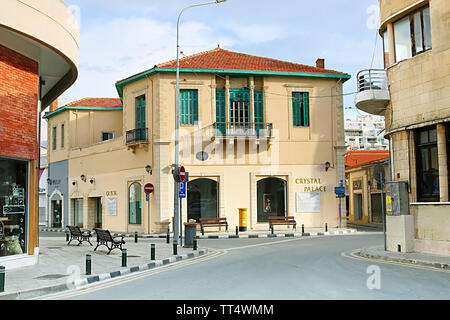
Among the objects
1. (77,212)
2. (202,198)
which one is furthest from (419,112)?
(77,212)

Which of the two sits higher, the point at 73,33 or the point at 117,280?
the point at 73,33

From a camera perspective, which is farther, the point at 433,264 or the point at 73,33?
the point at 73,33

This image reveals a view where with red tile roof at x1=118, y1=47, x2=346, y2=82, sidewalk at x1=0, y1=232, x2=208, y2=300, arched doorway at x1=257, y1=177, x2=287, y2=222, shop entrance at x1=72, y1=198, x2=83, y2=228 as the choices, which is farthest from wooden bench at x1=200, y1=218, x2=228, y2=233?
shop entrance at x1=72, y1=198, x2=83, y2=228

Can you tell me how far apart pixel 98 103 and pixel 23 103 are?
86.5 ft

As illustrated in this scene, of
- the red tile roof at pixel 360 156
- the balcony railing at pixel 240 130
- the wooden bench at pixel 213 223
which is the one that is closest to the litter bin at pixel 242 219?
the wooden bench at pixel 213 223

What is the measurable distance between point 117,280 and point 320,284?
15.0 ft

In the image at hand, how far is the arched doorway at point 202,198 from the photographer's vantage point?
30.0 metres

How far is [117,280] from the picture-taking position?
11562 mm

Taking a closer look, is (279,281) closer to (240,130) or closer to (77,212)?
(240,130)

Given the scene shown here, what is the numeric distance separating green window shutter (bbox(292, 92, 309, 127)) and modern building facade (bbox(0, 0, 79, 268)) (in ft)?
59.5

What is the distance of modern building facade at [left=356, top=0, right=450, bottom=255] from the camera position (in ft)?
50.0
